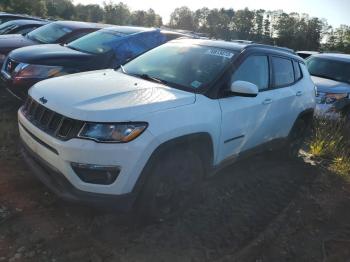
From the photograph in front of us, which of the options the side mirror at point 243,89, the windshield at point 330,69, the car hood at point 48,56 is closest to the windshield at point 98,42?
the car hood at point 48,56

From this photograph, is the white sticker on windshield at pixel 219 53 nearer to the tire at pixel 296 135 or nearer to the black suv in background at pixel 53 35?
the tire at pixel 296 135

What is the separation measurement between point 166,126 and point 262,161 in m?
2.91

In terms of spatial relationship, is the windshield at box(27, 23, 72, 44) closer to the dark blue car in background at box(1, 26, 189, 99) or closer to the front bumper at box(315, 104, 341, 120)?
the dark blue car in background at box(1, 26, 189, 99)

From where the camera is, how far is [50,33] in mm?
8812

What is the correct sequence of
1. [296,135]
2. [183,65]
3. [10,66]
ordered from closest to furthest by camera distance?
1. [183,65]
2. [296,135]
3. [10,66]

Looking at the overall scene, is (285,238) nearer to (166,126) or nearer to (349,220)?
(349,220)

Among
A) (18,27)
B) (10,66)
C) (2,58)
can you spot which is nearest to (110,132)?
(10,66)

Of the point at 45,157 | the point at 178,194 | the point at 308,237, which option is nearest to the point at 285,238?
the point at 308,237

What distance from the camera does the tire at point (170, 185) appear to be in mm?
3641

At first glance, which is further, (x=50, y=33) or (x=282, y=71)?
(x=50, y=33)

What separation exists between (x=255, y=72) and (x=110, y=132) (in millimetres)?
2238

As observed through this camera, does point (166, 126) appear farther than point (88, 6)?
No

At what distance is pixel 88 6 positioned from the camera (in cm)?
5216

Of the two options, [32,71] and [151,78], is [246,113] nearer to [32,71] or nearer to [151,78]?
[151,78]
